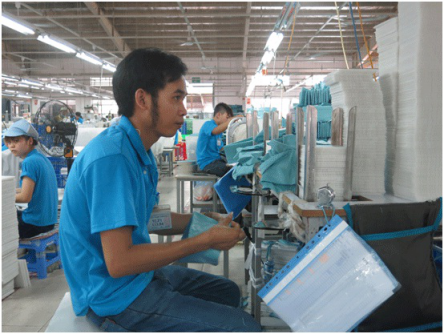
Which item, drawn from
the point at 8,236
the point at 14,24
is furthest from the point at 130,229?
the point at 14,24

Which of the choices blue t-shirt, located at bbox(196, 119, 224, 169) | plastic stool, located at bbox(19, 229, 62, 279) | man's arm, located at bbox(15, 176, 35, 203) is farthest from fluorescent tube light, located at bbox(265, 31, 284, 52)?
plastic stool, located at bbox(19, 229, 62, 279)

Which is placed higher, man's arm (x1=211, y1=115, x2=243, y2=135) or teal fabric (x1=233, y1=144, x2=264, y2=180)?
man's arm (x1=211, y1=115, x2=243, y2=135)

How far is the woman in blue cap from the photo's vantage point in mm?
3205

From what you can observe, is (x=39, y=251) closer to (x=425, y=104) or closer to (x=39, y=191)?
(x=39, y=191)

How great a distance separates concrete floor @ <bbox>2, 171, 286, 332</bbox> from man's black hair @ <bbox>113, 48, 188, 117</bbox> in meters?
1.86

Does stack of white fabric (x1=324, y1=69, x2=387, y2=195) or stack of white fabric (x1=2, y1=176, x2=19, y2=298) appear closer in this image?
stack of white fabric (x1=324, y1=69, x2=387, y2=195)

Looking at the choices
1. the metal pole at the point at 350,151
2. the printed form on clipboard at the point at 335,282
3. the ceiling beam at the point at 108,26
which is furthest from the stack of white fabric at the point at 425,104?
the ceiling beam at the point at 108,26

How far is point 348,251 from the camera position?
111cm

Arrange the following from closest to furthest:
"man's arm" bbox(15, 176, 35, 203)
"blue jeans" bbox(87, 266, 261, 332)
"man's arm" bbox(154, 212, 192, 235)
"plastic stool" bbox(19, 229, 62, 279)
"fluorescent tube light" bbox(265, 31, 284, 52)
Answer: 1. "blue jeans" bbox(87, 266, 261, 332)
2. "man's arm" bbox(154, 212, 192, 235)
3. "man's arm" bbox(15, 176, 35, 203)
4. "plastic stool" bbox(19, 229, 62, 279)
5. "fluorescent tube light" bbox(265, 31, 284, 52)

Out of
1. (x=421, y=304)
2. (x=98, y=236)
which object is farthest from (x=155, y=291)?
(x=421, y=304)

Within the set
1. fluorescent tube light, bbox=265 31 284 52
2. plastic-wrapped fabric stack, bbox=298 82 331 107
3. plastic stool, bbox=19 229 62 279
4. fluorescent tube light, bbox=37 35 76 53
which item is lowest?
plastic stool, bbox=19 229 62 279

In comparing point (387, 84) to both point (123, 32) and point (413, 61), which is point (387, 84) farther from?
point (123, 32)

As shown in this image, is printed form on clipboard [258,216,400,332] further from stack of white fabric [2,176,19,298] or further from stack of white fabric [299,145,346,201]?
stack of white fabric [2,176,19,298]

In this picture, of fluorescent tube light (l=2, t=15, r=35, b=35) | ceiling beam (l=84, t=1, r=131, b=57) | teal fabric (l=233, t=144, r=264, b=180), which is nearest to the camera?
teal fabric (l=233, t=144, r=264, b=180)
